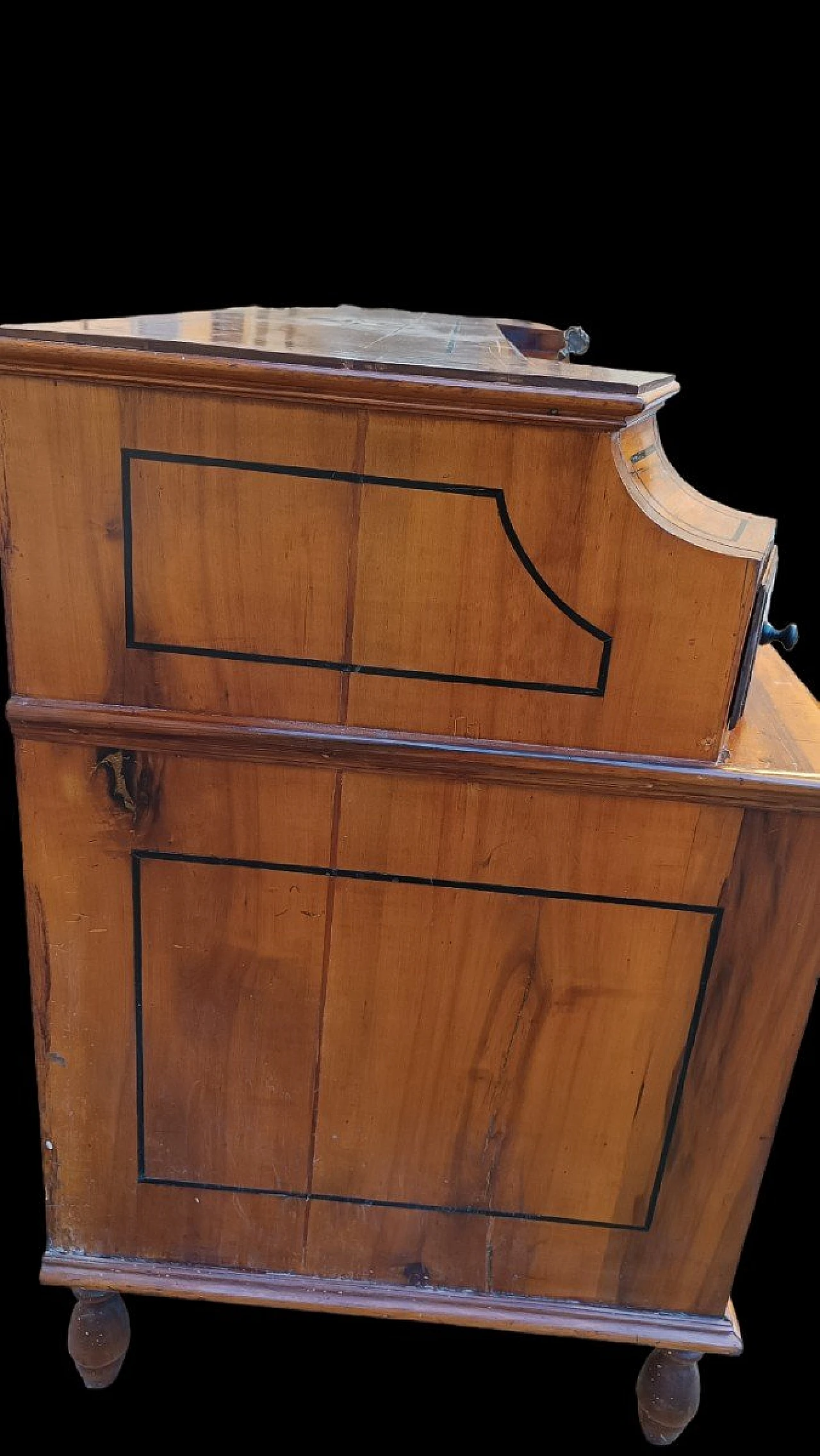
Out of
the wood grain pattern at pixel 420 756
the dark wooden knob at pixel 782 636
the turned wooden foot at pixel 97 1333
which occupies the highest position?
the dark wooden knob at pixel 782 636

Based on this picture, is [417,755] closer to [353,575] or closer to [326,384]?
[353,575]

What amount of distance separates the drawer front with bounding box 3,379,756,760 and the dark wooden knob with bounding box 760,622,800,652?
9.5 inches

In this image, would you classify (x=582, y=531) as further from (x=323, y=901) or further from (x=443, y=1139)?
(x=443, y=1139)

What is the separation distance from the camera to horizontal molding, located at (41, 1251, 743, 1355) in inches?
68.9

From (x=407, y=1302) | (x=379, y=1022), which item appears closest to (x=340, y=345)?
(x=379, y=1022)

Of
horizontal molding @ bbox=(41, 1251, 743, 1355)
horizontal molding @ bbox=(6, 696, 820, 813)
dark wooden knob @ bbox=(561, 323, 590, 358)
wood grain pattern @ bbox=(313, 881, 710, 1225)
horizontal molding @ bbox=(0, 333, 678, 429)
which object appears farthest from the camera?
dark wooden knob @ bbox=(561, 323, 590, 358)

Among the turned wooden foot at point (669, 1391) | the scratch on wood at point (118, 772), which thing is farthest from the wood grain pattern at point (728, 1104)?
the scratch on wood at point (118, 772)

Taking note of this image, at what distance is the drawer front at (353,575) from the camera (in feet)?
4.32

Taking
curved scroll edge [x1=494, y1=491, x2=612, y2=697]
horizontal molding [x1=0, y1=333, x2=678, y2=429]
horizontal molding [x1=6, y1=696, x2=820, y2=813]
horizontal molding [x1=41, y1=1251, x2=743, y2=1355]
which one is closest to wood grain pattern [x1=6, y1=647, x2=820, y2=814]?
horizontal molding [x1=6, y1=696, x2=820, y2=813]

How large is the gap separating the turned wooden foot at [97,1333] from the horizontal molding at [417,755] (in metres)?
0.94

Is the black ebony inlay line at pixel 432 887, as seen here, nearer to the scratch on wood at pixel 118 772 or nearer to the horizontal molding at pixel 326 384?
the scratch on wood at pixel 118 772

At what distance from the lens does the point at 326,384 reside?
4.18 feet

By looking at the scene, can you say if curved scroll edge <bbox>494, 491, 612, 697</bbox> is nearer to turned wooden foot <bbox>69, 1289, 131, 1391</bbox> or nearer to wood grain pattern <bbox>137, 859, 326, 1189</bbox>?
wood grain pattern <bbox>137, 859, 326, 1189</bbox>

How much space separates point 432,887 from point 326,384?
639 millimetres
